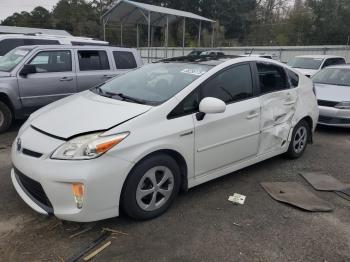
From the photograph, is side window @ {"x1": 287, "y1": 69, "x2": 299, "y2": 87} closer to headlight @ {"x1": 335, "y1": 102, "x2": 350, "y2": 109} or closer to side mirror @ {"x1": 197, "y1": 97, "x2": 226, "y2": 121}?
side mirror @ {"x1": 197, "y1": 97, "x2": 226, "y2": 121}

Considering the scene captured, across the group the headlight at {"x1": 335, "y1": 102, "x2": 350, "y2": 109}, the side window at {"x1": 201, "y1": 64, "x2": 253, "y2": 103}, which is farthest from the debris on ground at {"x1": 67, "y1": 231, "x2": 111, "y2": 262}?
the headlight at {"x1": 335, "y1": 102, "x2": 350, "y2": 109}

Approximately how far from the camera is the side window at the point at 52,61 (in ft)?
22.3

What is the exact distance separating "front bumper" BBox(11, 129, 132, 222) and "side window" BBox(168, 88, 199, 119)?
770 mm

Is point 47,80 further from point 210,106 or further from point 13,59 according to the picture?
point 210,106

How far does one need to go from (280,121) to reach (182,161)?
6.11ft

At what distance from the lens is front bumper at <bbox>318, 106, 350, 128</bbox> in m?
7.08

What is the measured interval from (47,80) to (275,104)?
14.7ft

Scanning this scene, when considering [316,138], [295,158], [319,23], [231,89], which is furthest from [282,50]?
[231,89]

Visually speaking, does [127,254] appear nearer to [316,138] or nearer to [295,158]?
[295,158]

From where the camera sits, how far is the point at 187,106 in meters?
3.62

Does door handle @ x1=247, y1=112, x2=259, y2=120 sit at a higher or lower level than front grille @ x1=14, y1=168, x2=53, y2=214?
higher

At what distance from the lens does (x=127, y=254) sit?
2.93 metres

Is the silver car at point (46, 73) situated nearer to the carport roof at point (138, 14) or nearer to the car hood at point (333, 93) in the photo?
the car hood at point (333, 93)

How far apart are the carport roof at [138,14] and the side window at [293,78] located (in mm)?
18272
